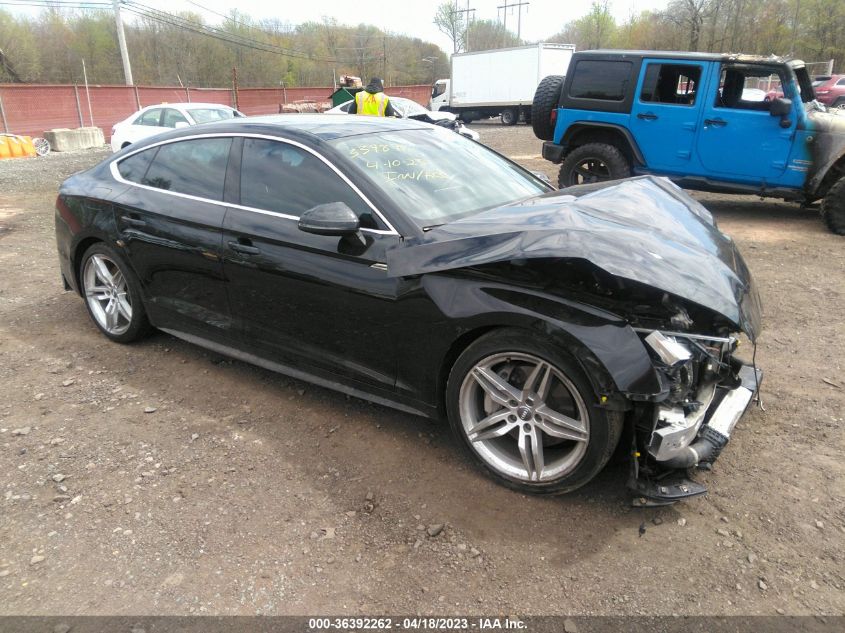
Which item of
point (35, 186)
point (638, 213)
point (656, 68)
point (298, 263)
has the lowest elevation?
point (35, 186)

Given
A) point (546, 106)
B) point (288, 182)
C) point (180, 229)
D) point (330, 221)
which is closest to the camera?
point (330, 221)

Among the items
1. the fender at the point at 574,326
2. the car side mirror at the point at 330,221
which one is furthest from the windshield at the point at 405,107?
the fender at the point at 574,326

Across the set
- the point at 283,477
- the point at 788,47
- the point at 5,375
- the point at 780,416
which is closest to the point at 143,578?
the point at 283,477

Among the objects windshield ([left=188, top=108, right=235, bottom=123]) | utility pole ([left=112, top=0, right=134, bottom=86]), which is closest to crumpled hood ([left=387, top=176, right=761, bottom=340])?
windshield ([left=188, top=108, right=235, bottom=123])

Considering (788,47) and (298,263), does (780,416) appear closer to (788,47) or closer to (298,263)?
(298,263)

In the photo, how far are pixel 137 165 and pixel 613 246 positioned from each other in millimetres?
3363

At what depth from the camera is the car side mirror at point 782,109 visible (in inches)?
292

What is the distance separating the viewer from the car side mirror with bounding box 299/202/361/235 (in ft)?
9.79

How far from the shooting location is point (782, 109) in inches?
293

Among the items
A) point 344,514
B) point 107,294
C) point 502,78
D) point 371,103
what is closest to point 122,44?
point 502,78

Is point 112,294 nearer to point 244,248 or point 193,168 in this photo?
point 193,168

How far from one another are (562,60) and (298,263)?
2873 centimetres

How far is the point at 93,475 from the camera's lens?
10.2 ft

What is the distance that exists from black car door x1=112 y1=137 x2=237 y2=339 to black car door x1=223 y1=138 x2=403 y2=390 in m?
0.17
